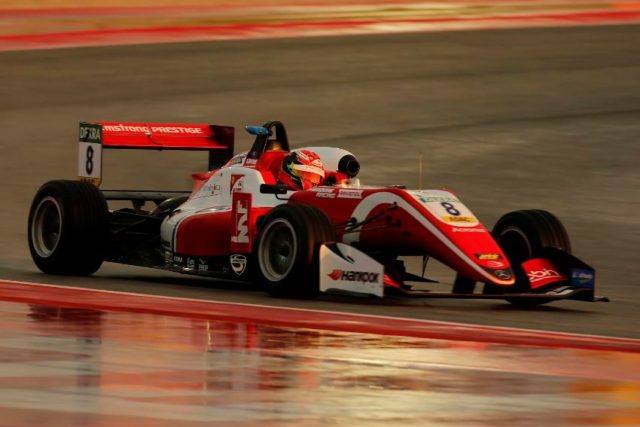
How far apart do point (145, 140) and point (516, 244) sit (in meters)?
4.03

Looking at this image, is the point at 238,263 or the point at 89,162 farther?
the point at 89,162

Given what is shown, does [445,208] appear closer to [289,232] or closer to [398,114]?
[289,232]

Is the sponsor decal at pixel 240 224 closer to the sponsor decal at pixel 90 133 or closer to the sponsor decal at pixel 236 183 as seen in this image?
the sponsor decal at pixel 236 183

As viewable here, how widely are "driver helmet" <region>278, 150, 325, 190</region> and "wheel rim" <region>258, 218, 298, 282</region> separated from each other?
115 centimetres

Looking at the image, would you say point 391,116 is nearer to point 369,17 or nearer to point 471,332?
point 369,17

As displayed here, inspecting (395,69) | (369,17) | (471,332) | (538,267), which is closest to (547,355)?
(471,332)

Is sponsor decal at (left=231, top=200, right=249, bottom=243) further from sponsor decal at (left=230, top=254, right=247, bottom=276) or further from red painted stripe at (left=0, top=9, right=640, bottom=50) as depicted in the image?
red painted stripe at (left=0, top=9, right=640, bottom=50)

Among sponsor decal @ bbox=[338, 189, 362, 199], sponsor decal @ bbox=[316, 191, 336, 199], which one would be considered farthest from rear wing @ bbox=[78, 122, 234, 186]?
sponsor decal @ bbox=[338, 189, 362, 199]

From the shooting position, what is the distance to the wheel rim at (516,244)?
1377 centimetres

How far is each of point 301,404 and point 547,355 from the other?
2584 mm

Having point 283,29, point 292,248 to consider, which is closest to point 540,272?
point 292,248

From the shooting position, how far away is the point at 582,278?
43.4 ft

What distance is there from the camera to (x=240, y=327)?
10875mm

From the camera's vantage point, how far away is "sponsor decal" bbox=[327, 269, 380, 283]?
12.7 m
